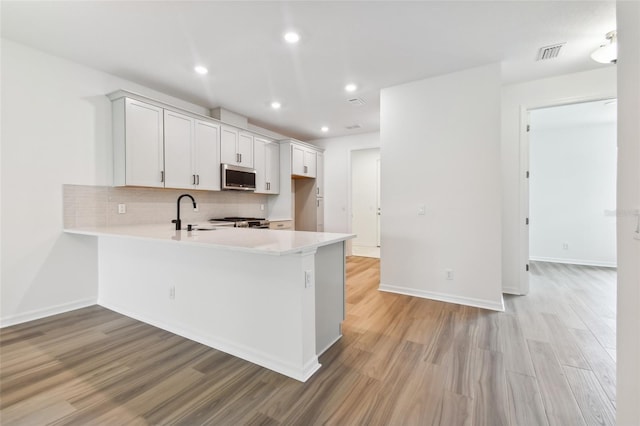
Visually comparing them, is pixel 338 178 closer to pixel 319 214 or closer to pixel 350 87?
pixel 319 214

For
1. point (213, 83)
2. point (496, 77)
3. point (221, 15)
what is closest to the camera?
point (221, 15)

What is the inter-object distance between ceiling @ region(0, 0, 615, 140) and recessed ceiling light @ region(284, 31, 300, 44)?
0.21ft

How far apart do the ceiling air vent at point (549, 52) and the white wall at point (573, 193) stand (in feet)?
7.00

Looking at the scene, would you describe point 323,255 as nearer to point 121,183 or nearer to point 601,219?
point 121,183

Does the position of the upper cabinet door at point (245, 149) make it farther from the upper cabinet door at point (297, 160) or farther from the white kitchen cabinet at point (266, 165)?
the upper cabinet door at point (297, 160)

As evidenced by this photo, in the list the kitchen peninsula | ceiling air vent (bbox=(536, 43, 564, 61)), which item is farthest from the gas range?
ceiling air vent (bbox=(536, 43, 564, 61))

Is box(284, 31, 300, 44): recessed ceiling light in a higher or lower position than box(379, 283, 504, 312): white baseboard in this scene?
higher

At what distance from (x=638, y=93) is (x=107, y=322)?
3.95 m

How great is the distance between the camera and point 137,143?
3217mm

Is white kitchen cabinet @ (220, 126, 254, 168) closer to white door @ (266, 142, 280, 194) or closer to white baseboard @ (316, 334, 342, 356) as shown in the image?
white door @ (266, 142, 280, 194)

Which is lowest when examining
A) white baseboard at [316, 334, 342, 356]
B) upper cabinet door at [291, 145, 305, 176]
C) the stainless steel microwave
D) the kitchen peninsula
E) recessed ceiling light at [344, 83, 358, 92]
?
white baseboard at [316, 334, 342, 356]

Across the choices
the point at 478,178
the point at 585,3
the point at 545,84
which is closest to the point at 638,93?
the point at 585,3

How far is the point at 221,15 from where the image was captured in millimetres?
2256

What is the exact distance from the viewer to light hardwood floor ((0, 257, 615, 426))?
151cm
